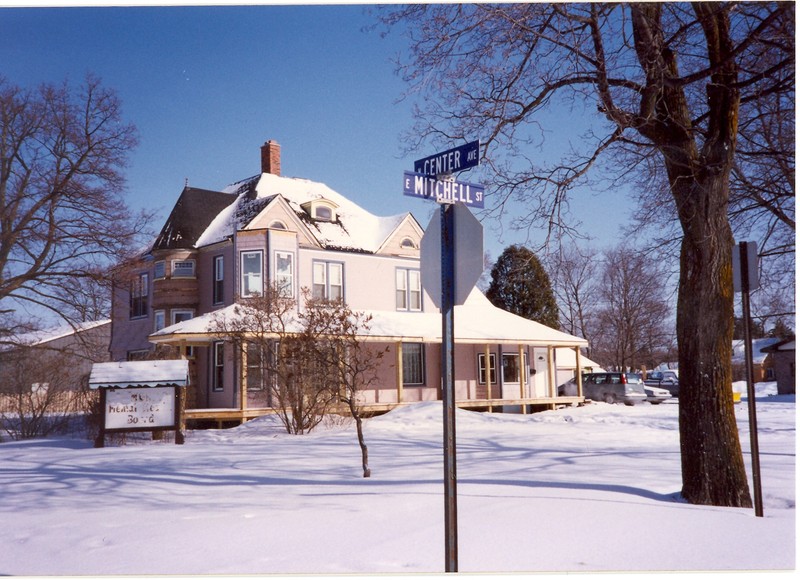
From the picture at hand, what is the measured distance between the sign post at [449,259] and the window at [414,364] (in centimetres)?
1786

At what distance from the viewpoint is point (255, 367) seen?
54.6 ft

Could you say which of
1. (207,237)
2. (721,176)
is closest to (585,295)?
(207,237)

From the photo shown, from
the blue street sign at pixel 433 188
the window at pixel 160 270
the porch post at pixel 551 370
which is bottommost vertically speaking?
the porch post at pixel 551 370

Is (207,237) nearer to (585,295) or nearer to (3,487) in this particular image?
(3,487)

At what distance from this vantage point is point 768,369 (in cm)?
3903

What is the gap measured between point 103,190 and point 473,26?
992 cm

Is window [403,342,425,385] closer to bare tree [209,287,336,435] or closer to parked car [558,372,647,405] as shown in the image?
bare tree [209,287,336,435]

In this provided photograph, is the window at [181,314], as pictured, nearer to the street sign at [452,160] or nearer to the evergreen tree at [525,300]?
the evergreen tree at [525,300]

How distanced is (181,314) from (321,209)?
4993 millimetres

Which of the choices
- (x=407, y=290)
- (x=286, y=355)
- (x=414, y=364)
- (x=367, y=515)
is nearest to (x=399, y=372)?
(x=414, y=364)

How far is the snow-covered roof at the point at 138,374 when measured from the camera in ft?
42.4

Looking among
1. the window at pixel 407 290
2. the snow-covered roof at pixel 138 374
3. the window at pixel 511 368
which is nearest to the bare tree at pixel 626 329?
the window at pixel 511 368

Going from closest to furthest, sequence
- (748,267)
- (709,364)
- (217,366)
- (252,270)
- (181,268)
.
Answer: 1. (748,267)
2. (709,364)
3. (252,270)
4. (217,366)
5. (181,268)

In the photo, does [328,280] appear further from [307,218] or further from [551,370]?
[551,370]
